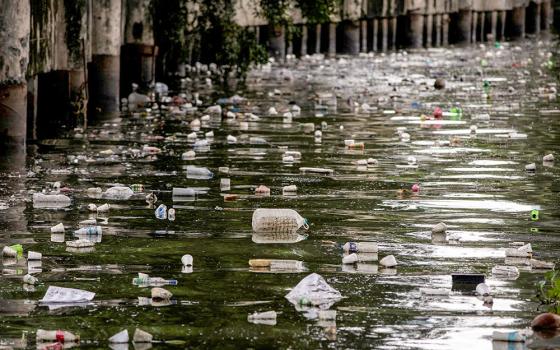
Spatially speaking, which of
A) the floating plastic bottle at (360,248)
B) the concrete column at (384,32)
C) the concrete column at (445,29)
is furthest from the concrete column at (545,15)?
the floating plastic bottle at (360,248)

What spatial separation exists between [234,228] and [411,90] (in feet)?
59.3

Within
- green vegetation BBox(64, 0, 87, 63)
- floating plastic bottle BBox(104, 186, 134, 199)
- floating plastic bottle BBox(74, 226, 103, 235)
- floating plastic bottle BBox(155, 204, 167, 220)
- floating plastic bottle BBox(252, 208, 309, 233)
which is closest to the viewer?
floating plastic bottle BBox(74, 226, 103, 235)

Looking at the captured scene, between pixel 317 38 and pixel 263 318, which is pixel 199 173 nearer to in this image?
pixel 263 318

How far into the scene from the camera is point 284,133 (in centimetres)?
2022

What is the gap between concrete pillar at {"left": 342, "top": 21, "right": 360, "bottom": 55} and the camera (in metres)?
44.3

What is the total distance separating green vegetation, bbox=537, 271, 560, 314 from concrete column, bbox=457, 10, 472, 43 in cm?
4377

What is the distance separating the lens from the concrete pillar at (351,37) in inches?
1746

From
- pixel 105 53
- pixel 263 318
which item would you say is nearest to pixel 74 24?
pixel 105 53

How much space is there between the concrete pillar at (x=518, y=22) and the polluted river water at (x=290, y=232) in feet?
113

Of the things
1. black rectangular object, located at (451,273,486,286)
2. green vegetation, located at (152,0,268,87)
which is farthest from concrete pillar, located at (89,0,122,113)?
black rectangular object, located at (451,273,486,286)

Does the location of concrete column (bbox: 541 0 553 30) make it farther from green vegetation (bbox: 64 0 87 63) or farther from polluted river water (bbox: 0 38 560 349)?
green vegetation (bbox: 64 0 87 63)

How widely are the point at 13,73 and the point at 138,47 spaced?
392 inches

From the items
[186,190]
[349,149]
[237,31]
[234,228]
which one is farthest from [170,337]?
[237,31]

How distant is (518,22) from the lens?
192 feet
